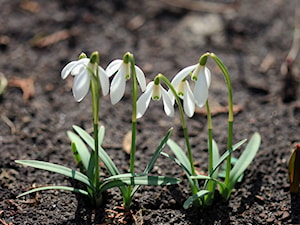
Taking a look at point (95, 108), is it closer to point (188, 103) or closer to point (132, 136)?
point (132, 136)

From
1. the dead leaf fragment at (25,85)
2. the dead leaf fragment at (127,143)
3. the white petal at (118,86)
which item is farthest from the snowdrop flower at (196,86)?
the dead leaf fragment at (25,85)

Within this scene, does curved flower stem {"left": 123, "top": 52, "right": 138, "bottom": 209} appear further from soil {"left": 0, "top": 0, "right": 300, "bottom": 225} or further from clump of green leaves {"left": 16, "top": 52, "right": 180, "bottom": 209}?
soil {"left": 0, "top": 0, "right": 300, "bottom": 225}

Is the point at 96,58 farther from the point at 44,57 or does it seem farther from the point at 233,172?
the point at 44,57

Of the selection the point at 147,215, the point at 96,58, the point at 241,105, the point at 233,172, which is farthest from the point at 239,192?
the point at 96,58

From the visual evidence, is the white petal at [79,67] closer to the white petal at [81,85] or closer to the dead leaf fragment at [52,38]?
the white petal at [81,85]

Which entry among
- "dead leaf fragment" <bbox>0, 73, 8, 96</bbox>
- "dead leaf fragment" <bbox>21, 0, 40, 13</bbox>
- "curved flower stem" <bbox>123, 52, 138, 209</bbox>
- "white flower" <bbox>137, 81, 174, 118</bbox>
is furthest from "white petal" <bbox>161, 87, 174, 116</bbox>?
"dead leaf fragment" <bbox>21, 0, 40, 13</bbox>

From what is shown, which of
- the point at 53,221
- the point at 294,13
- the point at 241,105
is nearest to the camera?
the point at 53,221
